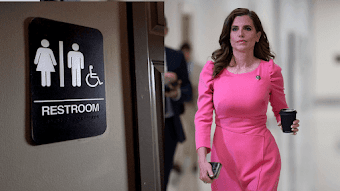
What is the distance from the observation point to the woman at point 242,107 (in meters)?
0.44

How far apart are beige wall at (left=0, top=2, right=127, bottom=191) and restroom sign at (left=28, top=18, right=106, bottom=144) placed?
2cm

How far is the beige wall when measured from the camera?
445 mm

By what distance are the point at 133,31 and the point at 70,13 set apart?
19 centimetres

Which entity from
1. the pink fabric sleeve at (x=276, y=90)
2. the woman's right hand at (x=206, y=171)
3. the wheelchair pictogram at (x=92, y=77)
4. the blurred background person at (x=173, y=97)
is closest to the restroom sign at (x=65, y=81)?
the wheelchair pictogram at (x=92, y=77)

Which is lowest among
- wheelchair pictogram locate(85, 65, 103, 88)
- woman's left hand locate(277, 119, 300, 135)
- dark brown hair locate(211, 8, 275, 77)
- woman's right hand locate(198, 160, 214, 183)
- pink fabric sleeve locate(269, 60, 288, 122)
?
woman's right hand locate(198, 160, 214, 183)

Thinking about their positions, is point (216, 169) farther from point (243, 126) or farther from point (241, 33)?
point (241, 33)

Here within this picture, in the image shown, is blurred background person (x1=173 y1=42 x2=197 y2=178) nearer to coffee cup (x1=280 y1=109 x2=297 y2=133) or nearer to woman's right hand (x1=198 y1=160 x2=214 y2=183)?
woman's right hand (x1=198 y1=160 x2=214 y2=183)

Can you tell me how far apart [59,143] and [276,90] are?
0.55m

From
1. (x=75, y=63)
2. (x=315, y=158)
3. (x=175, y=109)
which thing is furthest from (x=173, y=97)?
(x=315, y=158)

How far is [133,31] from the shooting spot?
658mm

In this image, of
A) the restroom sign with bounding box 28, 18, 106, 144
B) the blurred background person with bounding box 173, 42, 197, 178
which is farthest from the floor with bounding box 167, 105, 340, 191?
the restroom sign with bounding box 28, 18, 106, 144

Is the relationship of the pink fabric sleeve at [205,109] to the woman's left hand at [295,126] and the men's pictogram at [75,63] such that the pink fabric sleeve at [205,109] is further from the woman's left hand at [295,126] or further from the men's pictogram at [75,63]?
the men's pictogram at [75,63]

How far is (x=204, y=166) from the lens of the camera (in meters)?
0.44

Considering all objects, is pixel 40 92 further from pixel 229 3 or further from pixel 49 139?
pixel 229 3
